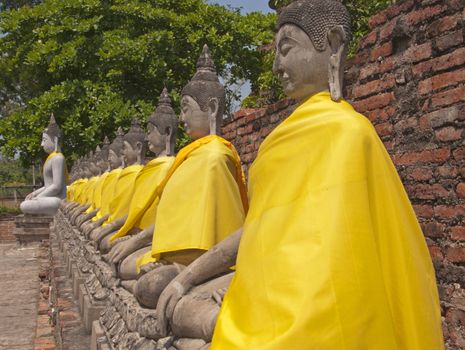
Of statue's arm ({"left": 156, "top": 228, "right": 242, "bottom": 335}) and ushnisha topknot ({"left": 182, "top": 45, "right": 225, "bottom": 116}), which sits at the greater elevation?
ushnisha topknot ({"left": 182, "top": 45, "right": 225, "bottom": 116})

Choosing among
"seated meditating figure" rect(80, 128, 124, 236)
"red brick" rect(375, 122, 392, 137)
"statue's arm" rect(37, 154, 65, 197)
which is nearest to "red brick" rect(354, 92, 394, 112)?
"red brick" rect(375, 122, 392, 137)

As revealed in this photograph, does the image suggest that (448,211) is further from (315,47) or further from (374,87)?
(315,47)

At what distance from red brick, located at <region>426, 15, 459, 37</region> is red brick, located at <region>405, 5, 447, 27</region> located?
0.06 m

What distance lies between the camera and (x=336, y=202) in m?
1.59

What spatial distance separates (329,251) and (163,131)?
2.68 metres

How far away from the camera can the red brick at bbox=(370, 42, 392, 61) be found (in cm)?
396

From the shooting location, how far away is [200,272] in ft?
8.11

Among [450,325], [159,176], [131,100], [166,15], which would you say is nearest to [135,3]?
[166,15]

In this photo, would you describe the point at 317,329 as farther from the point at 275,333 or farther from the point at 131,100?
the point at 131,100

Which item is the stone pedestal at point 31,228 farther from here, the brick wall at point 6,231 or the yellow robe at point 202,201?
the yellow robe at point 202,201

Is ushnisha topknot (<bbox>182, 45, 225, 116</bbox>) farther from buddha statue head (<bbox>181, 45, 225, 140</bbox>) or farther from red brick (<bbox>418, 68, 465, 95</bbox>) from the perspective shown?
red brick (<bbox>418, 68, 465, 95</bbox>)

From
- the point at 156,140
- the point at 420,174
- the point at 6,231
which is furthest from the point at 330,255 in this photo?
the point at 6,231

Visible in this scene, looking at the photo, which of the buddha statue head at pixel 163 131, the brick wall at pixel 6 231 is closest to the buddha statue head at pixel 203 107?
the buddha statue head at pixel 163 131

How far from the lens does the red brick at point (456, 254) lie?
10.8 ft
